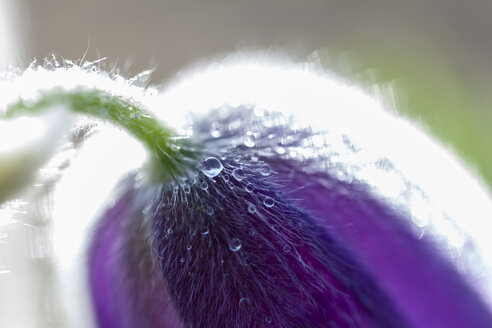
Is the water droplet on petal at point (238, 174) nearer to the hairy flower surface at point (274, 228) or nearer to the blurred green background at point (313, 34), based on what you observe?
the hairy flower surface at point (274, 228)

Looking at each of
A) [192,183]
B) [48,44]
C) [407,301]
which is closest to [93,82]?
[192,183]

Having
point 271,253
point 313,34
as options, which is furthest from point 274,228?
point 313,34

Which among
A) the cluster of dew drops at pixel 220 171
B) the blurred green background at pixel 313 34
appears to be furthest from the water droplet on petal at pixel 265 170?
the blurred green background at pixel 313 34

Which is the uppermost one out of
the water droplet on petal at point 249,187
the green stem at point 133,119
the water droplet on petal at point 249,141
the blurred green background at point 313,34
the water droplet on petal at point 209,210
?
the blurred green background at point 313,34

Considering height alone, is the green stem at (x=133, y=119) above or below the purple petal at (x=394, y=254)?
above

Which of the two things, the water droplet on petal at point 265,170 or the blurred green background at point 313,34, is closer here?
the water droplet on petal at point 265,170

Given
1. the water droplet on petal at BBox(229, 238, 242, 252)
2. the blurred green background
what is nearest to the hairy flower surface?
the water droplet on petal at BBox(229, 238, 242, 252)

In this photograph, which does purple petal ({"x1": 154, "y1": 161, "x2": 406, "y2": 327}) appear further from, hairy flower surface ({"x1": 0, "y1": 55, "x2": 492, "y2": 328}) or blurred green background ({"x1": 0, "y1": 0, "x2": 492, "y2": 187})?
blurred green background ({"x1": 0, "y1": 0, "x2": 492, "y2": 187})

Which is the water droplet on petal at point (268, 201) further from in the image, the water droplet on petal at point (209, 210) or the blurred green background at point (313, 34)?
the blurred green background at point (313, 34)
